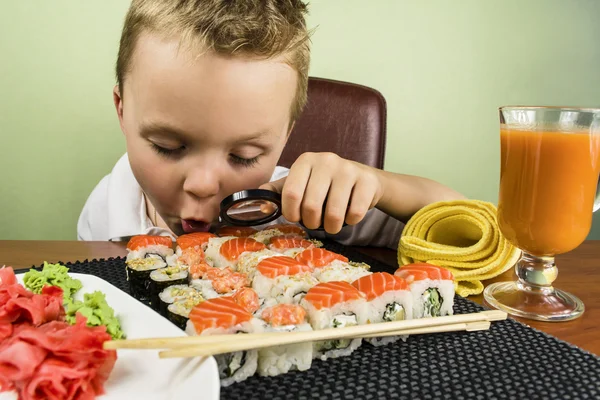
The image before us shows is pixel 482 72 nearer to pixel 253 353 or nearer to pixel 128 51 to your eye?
pixel 128 51

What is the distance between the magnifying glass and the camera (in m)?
1.03

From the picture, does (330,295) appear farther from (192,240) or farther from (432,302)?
(192,240)

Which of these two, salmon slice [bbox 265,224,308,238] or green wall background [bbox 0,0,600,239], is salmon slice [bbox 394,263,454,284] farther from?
green wall background [bbox 0,0,600,239]

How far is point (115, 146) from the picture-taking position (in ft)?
7.51

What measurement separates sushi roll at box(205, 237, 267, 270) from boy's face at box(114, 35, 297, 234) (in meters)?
0.15

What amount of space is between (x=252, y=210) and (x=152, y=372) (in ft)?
1.89

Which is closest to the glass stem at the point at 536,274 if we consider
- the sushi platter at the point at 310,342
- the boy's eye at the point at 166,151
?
the sushi platter at the point at 310,342

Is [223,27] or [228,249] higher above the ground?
[223,27]

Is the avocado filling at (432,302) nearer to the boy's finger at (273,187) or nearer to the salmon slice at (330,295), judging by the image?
the salmon slice at (330,295)

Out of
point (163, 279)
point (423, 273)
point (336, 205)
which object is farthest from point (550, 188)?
point (163, 279)

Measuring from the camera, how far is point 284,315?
0.74 metres

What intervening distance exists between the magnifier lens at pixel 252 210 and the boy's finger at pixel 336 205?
128 mm

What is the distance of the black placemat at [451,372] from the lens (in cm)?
63

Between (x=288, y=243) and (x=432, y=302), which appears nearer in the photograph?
(x=432, y=302)
